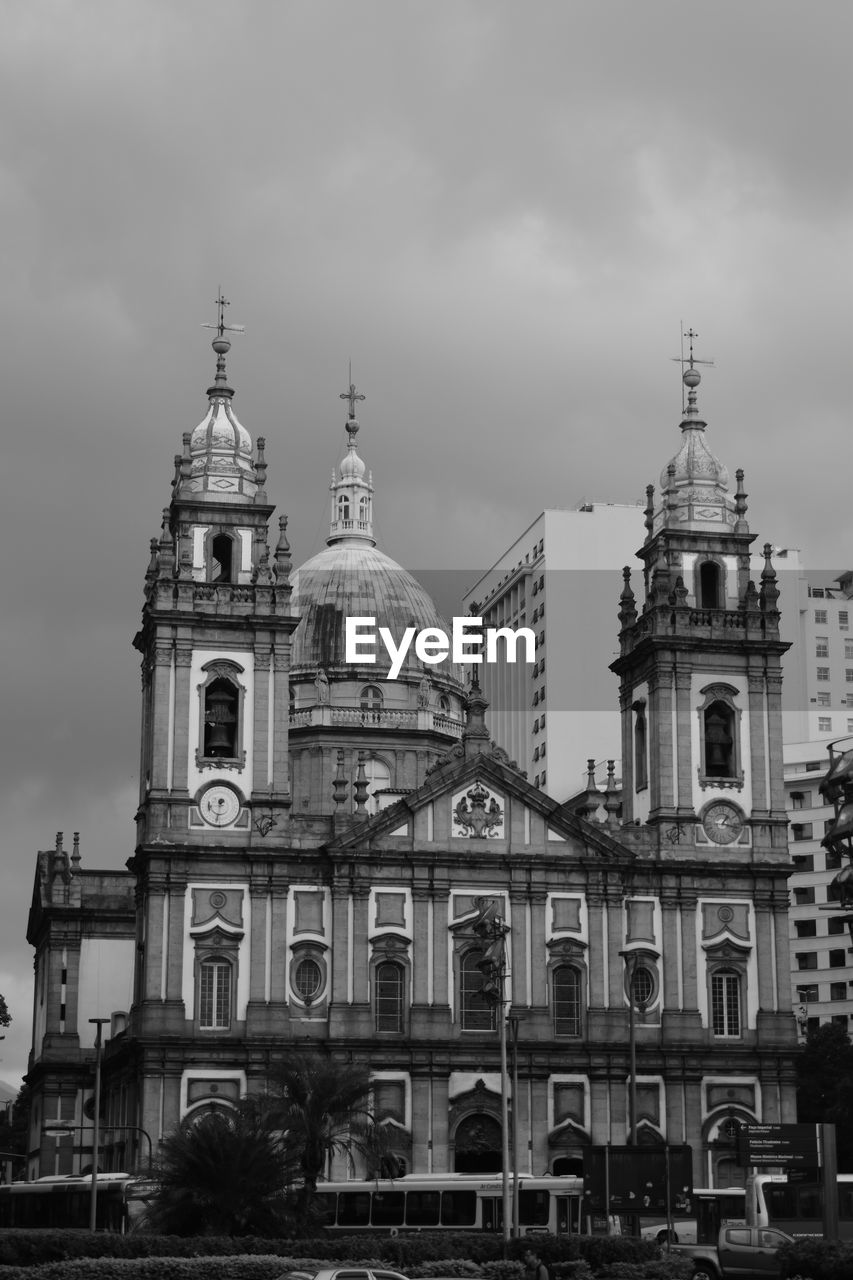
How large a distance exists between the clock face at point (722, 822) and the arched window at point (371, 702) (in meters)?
21.1

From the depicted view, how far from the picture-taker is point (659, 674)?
74.4 m

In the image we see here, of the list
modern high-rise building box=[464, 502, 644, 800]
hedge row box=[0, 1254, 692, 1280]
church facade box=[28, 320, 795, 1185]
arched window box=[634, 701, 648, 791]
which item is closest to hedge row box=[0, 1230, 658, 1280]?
hedge row box=[0, 1254, 692, 1280]

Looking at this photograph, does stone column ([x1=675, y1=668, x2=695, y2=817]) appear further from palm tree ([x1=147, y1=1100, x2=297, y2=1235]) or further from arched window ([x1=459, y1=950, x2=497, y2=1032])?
palm tree ([x1=147, y1=1100, x2=297, y2=1235])

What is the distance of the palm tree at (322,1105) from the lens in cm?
5750

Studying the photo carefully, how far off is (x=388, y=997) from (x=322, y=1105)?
11.8 metres

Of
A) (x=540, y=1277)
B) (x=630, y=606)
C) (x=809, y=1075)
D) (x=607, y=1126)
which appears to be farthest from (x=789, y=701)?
(x=540, y=1277)

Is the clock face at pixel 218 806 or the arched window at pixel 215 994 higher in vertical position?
the clock face at pixel 218 806

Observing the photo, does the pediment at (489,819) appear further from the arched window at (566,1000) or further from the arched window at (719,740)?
the arched window at (719,740)

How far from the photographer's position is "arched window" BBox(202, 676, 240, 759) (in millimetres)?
71375

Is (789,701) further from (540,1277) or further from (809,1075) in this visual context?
(540,1277)

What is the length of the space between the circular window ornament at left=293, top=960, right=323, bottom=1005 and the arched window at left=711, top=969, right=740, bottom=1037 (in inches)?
487

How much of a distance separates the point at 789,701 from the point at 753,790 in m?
47.7

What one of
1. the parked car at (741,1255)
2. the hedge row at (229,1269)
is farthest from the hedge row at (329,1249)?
the parked car at (741,1255)

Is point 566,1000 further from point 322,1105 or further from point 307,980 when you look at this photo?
point 322,1105
